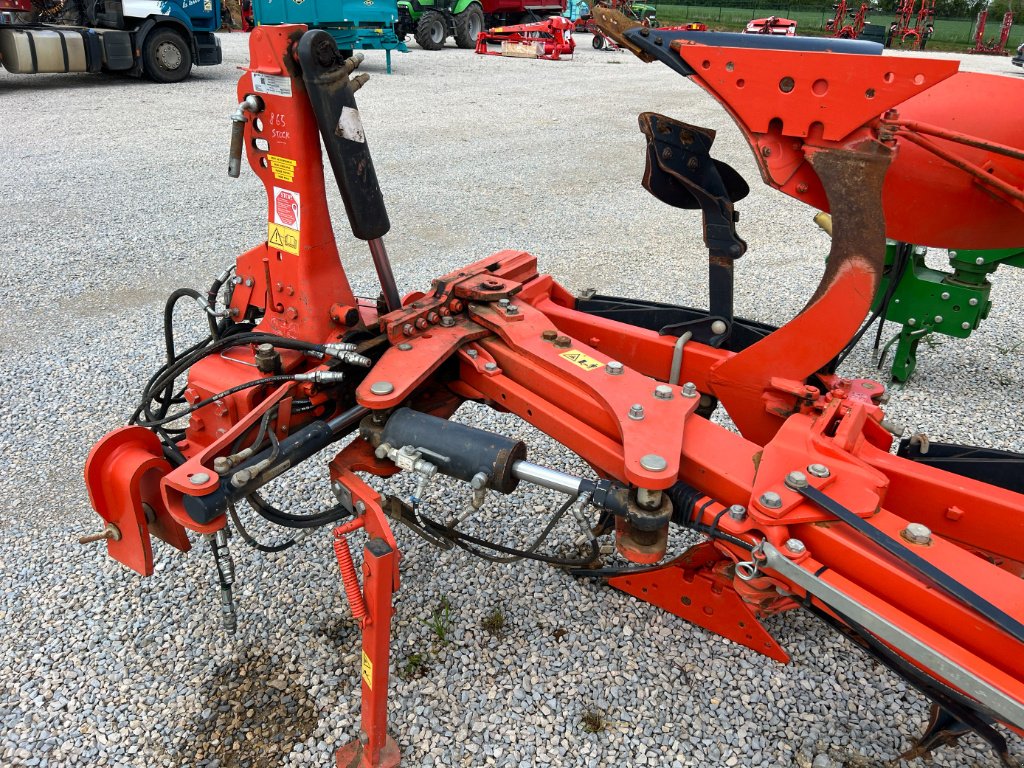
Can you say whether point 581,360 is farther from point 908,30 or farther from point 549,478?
point 908,30

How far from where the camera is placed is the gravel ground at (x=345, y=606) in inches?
88.6

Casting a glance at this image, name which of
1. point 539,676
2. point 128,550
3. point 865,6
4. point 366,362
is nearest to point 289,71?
point 366,362

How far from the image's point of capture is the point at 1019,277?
19.5 ft

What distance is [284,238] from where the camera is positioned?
2.36m

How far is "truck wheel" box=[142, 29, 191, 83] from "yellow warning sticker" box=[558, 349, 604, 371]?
1186 cm

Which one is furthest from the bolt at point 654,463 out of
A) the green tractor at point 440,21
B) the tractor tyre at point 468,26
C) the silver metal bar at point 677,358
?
the tractor tyre at point 468,26

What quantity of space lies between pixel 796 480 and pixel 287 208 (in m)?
1.70

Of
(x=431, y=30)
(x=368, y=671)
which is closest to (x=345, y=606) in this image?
(x=368, y=671)

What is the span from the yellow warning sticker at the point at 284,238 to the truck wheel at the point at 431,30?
1742 centimetres

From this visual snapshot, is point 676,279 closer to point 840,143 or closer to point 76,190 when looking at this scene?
point 840,143

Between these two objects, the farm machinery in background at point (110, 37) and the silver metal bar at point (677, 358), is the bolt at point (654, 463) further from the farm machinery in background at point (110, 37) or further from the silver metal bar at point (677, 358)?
the farm machinery in background at point (110, 37)

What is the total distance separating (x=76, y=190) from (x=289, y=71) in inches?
243

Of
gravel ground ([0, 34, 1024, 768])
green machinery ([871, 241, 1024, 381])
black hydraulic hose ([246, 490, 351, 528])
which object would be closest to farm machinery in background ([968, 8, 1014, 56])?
gravel ground ([0, 34, 1024, 768])

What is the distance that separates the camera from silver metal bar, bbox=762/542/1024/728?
1.38m
